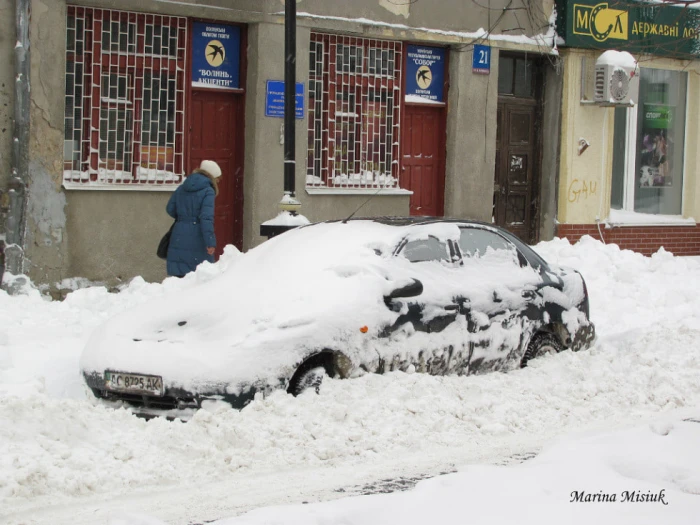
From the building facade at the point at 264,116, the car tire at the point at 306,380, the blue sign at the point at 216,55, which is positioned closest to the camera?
the car tire at the point at 306,380

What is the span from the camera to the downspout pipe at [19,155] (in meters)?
12.1

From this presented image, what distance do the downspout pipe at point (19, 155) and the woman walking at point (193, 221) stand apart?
173 cm

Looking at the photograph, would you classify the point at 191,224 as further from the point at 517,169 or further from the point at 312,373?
the point at 517,169

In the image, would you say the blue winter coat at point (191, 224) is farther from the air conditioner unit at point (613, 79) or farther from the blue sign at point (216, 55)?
the air conditioner unit at point (613, 79)

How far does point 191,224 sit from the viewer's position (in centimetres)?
1192

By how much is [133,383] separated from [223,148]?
24.4 ft

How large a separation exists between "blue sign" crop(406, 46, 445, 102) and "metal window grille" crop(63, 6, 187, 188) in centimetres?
379

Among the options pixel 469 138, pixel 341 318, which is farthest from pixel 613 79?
pixel 341 318

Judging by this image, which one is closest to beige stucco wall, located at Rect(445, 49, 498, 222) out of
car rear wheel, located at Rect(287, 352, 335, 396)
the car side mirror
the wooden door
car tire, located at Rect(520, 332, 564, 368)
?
the wooden door

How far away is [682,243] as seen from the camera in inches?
776

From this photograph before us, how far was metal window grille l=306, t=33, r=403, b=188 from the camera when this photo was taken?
14789 mm

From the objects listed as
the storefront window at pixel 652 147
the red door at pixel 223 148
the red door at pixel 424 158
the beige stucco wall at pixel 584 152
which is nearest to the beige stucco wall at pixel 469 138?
the red door at pixel 424 158

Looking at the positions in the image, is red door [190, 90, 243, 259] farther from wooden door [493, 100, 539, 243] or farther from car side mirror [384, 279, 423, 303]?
car side mirror [384, 279, 423, 303]

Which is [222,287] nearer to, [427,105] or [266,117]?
[266,117]
